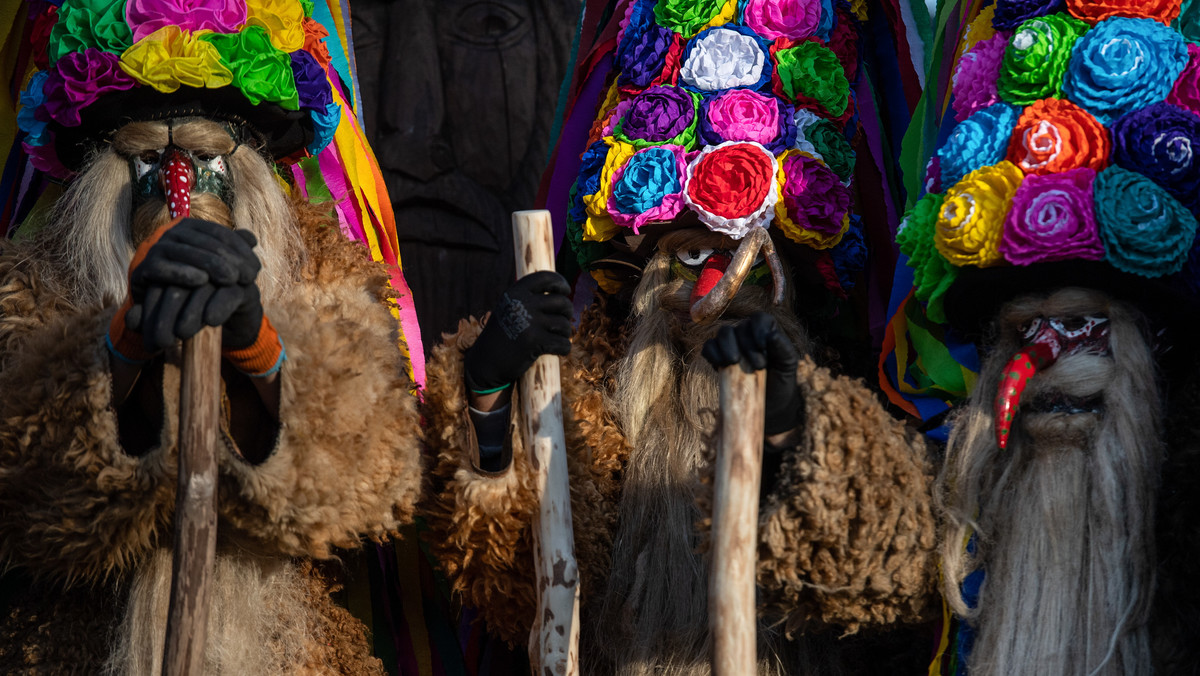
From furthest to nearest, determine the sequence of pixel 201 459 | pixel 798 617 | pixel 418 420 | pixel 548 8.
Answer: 1. pixel 548 8
2. pixel 418 420
3. pixel 798 617
4. pixel 201 459

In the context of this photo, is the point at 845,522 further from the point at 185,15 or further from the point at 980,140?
the point at 185,15

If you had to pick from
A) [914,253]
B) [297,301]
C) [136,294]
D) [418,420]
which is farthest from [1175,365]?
[136,294]

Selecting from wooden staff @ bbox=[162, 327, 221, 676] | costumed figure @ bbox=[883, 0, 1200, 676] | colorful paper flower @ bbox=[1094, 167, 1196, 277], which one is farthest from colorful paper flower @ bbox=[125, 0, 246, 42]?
colorful paper flower @ bbox=[1094, 167, 1196, 277]

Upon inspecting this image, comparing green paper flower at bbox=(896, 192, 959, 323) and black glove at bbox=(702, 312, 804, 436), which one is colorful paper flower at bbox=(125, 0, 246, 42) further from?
green paper flower at bbox=(896, 192, 959, 323)

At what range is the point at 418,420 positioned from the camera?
8.82ft

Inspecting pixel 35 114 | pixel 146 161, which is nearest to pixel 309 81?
pixel 146 161

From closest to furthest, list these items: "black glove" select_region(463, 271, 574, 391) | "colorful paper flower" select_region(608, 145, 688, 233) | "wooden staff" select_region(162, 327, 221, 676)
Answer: "wooden staff" select_region(162, 327, 221, 676) → "black glove" select_region(463, 271, 574, 391) → "colorful paper flower" select_region(608, 145, 688, 233)

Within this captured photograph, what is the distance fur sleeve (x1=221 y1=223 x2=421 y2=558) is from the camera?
2387 mm

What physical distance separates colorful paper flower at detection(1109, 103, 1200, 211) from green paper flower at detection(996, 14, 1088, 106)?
17 centimetres

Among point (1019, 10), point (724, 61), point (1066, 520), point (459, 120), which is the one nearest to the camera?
point (1066, 520)

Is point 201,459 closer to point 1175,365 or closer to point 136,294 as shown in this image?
point 136,294

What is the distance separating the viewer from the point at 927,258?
2711 millimetres

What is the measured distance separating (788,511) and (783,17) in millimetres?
1379

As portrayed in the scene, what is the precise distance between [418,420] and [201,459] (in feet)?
2.03
